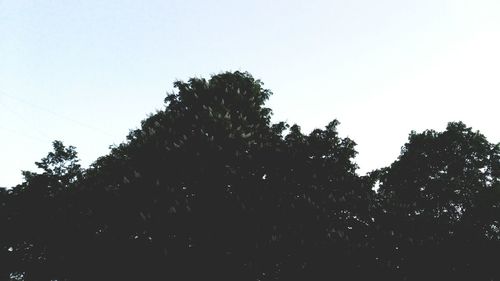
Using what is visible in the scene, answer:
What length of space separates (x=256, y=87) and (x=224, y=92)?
3510 millimetres

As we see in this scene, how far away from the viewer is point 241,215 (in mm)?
21312

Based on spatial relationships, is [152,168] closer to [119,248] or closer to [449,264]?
[119,248]

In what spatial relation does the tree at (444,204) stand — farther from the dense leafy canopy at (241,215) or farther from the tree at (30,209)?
the tree at (30,209)

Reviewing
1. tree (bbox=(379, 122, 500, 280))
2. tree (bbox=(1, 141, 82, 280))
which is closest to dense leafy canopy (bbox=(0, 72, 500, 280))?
tree (bbox=(379, 122, 500, 280))

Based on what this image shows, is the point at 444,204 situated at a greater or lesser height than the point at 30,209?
lesser

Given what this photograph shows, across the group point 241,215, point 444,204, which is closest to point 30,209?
point 241,215

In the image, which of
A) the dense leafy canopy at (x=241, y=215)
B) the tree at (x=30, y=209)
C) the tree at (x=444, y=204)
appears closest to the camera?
the dense leafy canopy at (x=241, y=215)

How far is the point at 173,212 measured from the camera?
20.8 metres

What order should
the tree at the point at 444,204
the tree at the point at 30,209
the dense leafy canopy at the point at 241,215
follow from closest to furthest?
the dense leafy canopy at the point at 241,215 → the tree at the point at 444,204 → the tree at the point at 30,209

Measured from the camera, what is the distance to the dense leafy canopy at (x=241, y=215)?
2041 centimetres

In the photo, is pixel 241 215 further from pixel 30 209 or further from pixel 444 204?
pixel 30 209

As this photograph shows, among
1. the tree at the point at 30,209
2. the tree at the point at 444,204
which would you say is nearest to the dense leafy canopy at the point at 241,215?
the tree at the point at 444,204

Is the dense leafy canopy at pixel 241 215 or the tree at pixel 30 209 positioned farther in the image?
the tree at pixel 30 209

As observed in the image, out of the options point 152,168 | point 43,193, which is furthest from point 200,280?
point 43,193
